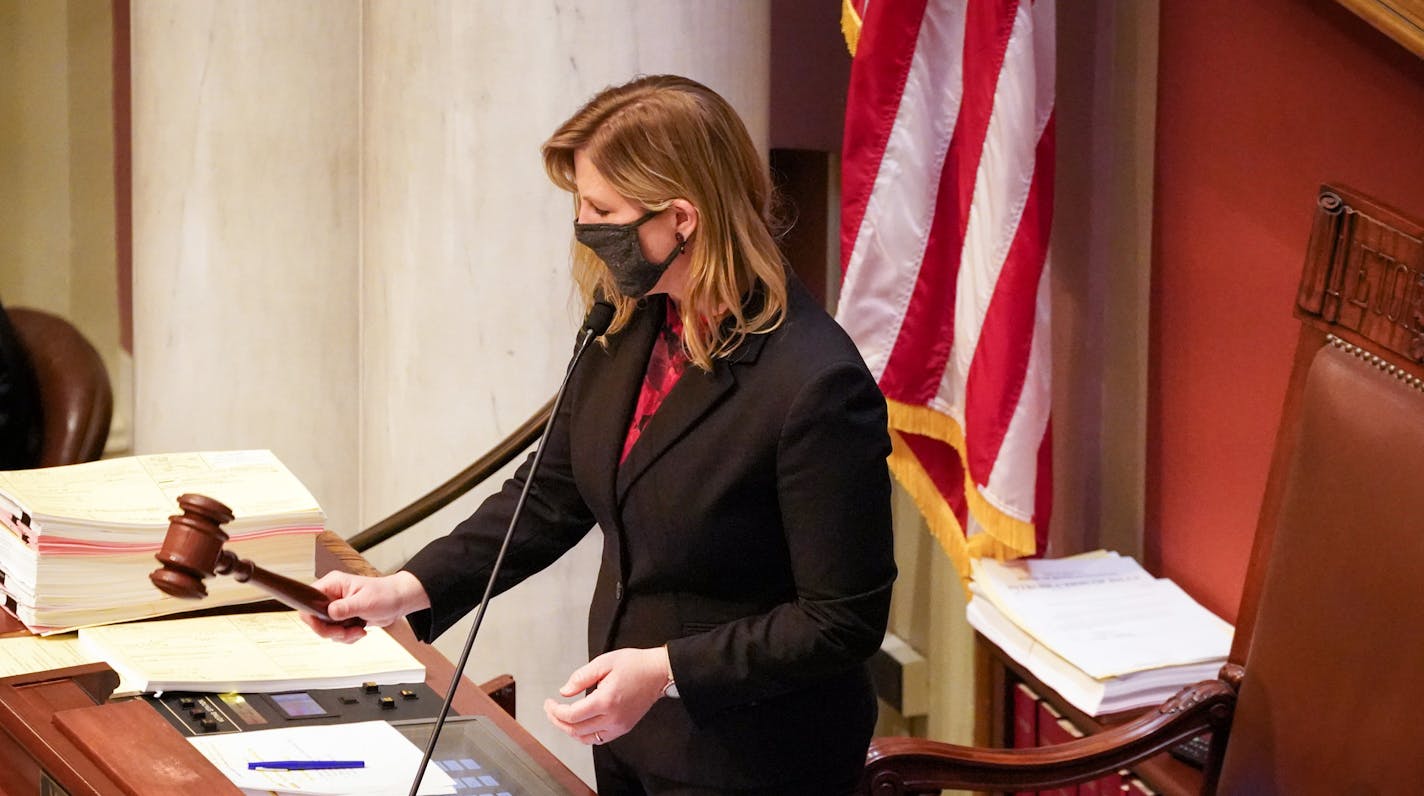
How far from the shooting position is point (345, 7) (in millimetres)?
3871

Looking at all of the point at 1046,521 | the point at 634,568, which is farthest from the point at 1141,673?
the point at 634,568

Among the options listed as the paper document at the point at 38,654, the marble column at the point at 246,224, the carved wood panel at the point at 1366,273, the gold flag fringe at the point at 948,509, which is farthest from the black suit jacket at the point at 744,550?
the marble column at the point at 246,224

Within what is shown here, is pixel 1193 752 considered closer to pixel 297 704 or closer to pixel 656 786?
pixel 656 786

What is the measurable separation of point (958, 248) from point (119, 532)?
1.67 m

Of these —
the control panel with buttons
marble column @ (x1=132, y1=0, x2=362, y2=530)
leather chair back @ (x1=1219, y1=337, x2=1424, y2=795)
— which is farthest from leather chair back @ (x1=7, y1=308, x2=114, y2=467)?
leather chair back @ (x1=1219, y1=337, x2=1424, y2=795)

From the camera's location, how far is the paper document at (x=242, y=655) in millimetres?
1606

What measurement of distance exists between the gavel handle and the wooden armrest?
2.18 feet

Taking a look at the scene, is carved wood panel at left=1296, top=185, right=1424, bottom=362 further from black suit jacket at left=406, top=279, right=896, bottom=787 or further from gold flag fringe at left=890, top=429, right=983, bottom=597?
gold flag fringe at left=890, top=429, right=983, bottom=597

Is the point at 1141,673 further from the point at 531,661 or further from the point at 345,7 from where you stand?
the point at 345,7

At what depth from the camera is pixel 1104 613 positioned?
103 inches

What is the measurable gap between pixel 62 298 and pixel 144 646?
15.5ft

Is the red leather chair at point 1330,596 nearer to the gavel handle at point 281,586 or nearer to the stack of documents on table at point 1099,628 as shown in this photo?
the stack of documents on table at point 1099,628

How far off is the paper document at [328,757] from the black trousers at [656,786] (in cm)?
27

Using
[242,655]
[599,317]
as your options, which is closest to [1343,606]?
[599,317]
